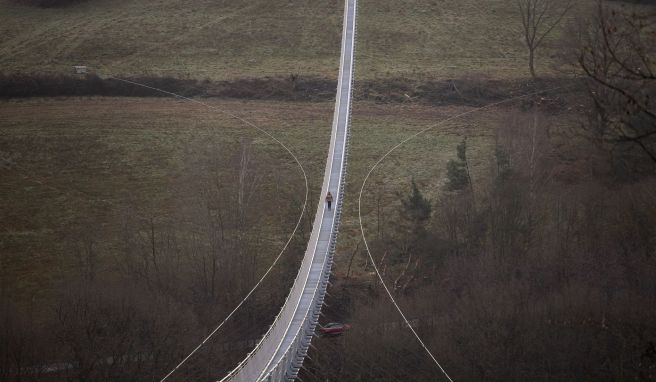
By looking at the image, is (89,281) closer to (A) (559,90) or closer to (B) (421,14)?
(A) (559,90)

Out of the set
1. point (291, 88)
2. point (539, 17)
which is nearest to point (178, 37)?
point (291, 88)

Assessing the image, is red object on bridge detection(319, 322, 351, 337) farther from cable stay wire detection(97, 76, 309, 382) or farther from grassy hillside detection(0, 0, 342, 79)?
grassy hillside detection(0, 0, 342, 79)

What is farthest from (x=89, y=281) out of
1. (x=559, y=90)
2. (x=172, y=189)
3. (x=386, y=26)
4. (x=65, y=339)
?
(x=386, y=26)

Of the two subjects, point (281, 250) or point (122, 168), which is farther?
point (122, 168)

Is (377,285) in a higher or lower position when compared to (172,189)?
lower

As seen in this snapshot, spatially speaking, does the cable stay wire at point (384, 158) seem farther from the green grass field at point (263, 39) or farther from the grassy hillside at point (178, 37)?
the grassy hillside at point (178, 37)

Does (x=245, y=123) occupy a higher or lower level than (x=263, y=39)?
lower

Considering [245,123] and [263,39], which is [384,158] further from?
[263,39]
